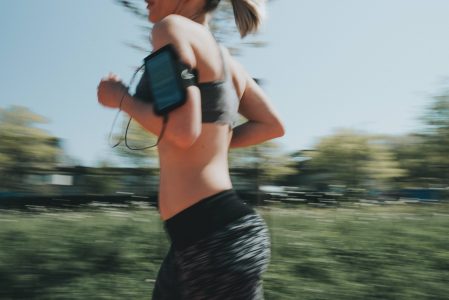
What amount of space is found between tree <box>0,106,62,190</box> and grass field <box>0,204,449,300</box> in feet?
19.5

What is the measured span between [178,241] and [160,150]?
250mm

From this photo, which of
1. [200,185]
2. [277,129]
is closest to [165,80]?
[200,185]

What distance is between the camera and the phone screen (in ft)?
4.63

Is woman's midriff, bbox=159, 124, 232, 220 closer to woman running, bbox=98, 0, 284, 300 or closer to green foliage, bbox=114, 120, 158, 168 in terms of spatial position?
woman running, bbox=98, 0, 284, 300

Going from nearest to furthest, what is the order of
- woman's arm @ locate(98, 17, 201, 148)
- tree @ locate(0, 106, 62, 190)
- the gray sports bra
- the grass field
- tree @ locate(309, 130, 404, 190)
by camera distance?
woman's arm @ locate(98, 17, 201, 148) → the gray sports bra → the grass field → tree @ locate(0, 106, 62, 190) → tree @ locate(309, 130, 404, 190)

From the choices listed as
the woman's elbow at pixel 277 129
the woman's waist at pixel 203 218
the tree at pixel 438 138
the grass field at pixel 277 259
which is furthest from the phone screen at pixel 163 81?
the tree at pixel 438 138

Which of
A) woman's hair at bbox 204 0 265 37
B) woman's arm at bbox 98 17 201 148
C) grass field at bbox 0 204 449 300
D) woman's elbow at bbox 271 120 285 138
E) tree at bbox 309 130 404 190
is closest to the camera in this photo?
woman's arm at bbox 98 17 201 148

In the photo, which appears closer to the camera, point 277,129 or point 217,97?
point 217,97

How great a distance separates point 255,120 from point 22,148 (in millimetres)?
10558

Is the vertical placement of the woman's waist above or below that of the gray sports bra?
below

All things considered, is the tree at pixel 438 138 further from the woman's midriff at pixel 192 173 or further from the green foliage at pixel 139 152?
the woman's midriff at pixel 192 173

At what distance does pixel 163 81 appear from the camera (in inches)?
57.1

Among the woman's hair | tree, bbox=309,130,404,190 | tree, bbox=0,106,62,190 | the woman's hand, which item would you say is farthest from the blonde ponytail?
tree, bbox=0,106,62,190

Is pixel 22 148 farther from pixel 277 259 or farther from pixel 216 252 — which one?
pixel 216 252
